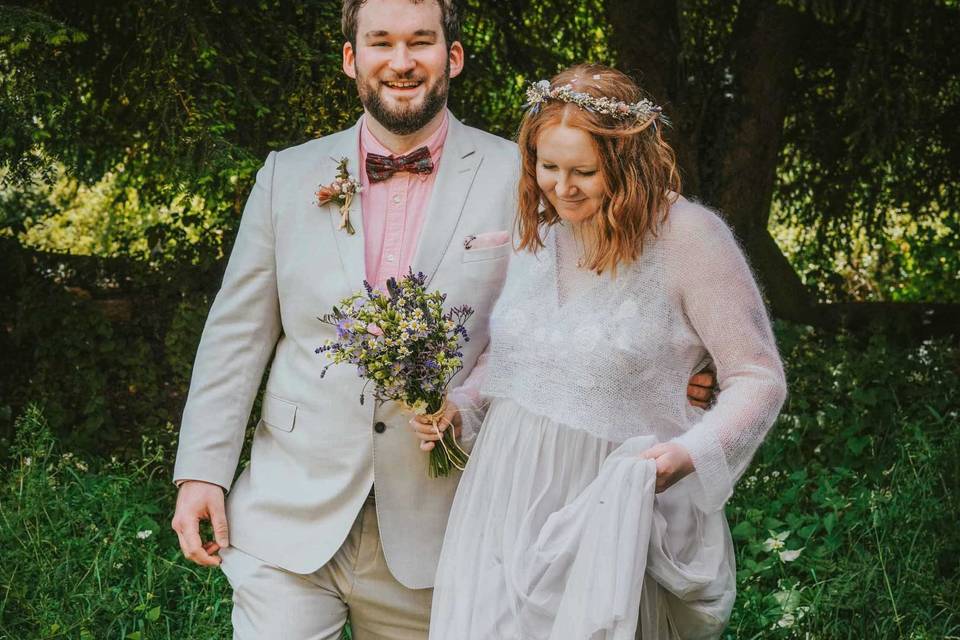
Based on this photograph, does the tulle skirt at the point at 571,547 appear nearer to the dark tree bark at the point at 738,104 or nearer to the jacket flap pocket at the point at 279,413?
the jacket flap pocket at the point at 279,413

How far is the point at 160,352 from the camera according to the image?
6691 millimetres

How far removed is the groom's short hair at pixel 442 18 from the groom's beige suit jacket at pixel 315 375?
26 cm

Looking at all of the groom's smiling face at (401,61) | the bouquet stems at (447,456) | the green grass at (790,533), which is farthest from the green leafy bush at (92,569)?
the groom's smiling face at (401,61)

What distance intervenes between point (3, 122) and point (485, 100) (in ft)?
8.25

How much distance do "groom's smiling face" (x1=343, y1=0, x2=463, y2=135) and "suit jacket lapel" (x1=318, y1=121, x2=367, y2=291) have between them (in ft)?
0.50

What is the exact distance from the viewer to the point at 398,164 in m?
3.15

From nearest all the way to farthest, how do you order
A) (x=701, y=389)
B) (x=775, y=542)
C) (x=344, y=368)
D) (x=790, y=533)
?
1. (x=701, y=389)
2. (x=344, y=368)
3. (x=775, y=542)
4. (x=790, y=533)

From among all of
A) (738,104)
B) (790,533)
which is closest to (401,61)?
(790,533)

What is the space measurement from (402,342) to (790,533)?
2.84 m

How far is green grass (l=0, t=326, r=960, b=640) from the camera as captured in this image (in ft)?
14.1

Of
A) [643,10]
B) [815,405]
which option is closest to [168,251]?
[643,10]

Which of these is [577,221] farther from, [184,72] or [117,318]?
[117,318]

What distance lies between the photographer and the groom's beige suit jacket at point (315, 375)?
119 inches

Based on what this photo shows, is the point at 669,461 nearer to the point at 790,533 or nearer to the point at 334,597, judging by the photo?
the point at 334,597
